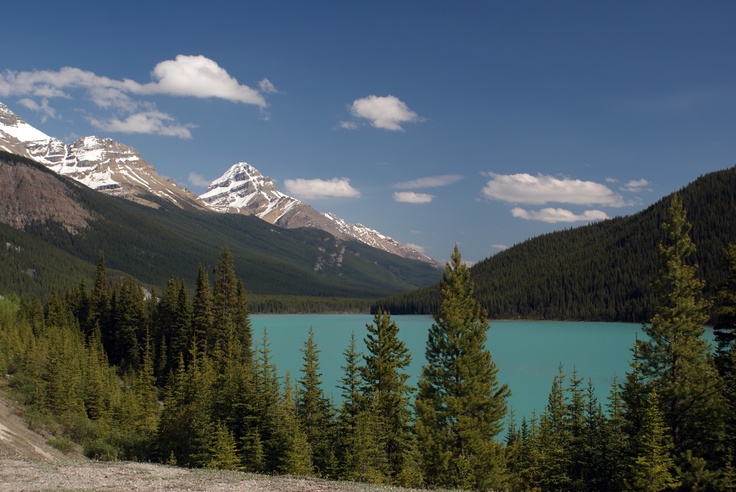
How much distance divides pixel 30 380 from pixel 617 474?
170 feet

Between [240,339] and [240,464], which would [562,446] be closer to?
[240,464]

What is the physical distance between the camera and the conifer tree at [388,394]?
36281 millimetres

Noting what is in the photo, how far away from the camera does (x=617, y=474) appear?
32.8m

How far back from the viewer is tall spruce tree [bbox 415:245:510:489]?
30.5 m

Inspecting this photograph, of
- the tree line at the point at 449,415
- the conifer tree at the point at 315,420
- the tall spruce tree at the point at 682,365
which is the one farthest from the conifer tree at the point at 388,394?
the tall spruce tree at the point at 682,365

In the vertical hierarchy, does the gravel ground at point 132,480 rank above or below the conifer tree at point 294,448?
above

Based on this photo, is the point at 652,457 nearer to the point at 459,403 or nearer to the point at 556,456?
the point at 459,403

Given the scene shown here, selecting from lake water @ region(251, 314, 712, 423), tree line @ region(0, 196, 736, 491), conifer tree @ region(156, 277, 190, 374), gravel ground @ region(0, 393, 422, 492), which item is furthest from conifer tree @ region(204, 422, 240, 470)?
conifer tree @ region(156, 277, 190, 374)

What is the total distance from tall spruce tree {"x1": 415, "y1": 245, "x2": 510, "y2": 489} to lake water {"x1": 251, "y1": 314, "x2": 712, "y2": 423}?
19578mm

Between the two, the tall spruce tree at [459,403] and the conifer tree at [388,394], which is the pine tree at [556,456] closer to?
the tall spruce tree at [459,403]

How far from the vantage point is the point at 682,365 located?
2834 centimetres

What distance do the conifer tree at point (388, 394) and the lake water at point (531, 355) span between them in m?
13.6

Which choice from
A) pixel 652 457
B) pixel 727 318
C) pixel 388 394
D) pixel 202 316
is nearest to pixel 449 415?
pixel 388 394

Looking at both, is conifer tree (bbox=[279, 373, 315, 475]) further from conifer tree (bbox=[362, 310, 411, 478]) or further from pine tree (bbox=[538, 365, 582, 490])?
pine tree (bbox=[538, 365, 582, 490])
